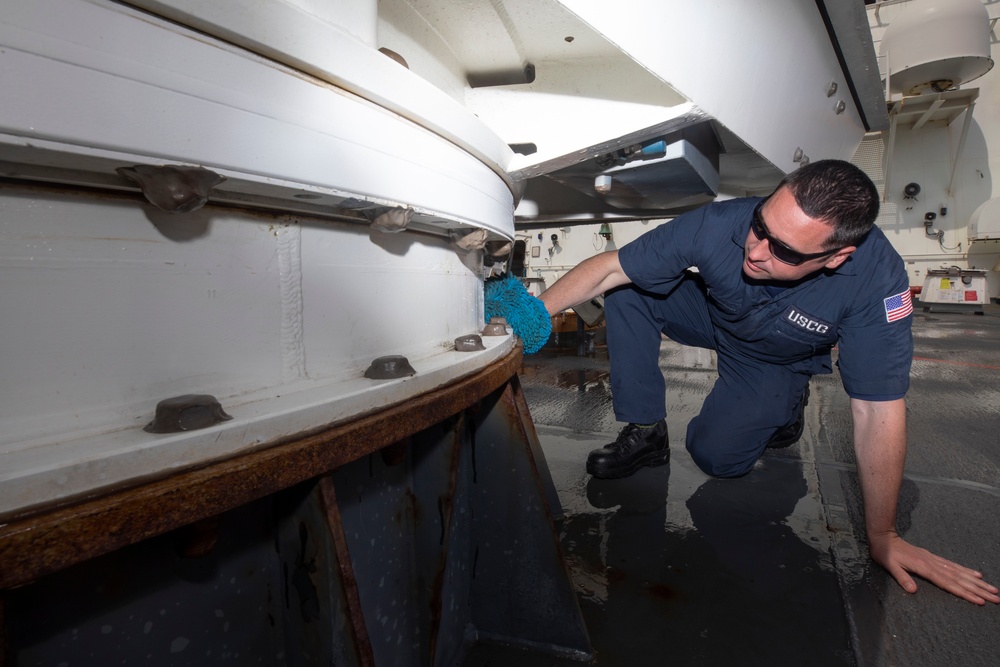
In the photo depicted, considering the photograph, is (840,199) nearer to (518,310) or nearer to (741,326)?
(741,326)

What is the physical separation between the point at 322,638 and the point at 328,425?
0.25 metres

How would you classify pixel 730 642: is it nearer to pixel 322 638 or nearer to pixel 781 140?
pixel 322 638

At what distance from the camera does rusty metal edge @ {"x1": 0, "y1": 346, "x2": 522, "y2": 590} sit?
13.0 inches

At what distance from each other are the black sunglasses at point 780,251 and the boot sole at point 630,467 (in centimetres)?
79

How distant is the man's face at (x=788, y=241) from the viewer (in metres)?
1.15

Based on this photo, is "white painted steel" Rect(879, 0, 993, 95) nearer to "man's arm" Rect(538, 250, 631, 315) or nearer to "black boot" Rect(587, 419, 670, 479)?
"man's arm" Rect(538, 250, 631, 315)

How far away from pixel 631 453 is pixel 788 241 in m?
0.83

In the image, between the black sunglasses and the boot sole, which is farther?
the boot sole

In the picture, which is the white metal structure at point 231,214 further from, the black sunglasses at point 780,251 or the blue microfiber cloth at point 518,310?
the black sunglasses at point 780,251

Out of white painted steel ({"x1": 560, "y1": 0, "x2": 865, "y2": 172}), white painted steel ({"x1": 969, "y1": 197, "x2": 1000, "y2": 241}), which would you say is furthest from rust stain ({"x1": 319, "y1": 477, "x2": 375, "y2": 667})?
white painted steel ({"x1": 969, "y1": 197, "x2": 1000, "y2": 241})

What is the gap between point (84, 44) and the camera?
0.38m

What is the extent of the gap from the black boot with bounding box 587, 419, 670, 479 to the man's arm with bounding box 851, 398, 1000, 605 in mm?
603

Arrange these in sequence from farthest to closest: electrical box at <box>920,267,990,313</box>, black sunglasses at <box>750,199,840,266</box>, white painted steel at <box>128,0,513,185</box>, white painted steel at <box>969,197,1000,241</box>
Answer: white painted steel at <box>969,197,1000,241</box>, electrical box at <box>920,267,990,313</box>, black sunglasses at <box>750,199,840,266</box>, white painted steel at <box>128,0,513,185</box>

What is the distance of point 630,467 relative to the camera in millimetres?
1667
